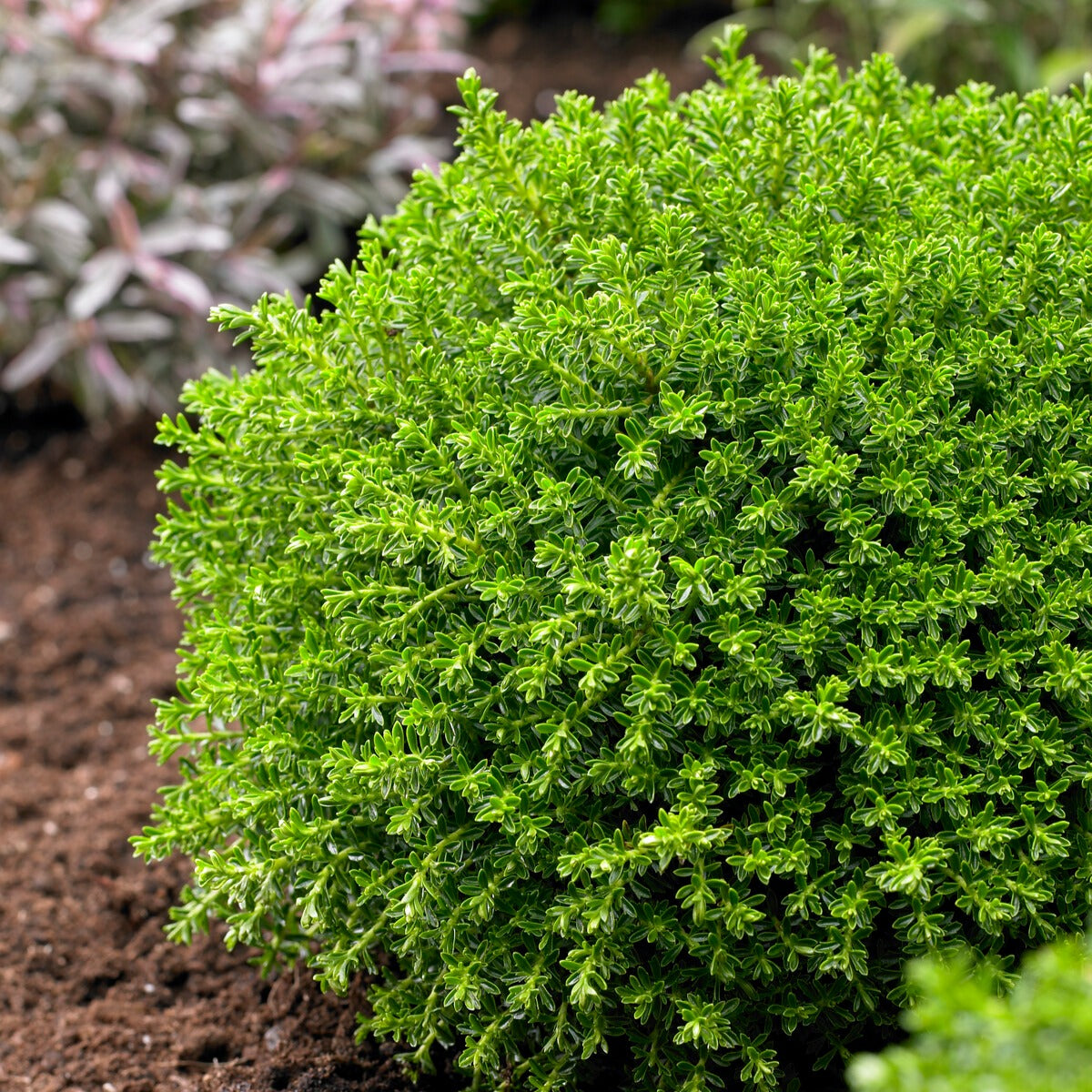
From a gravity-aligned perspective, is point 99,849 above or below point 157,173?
below

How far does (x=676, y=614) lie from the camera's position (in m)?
1.96

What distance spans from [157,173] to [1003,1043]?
443 cm

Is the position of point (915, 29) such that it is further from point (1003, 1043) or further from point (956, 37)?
point (1003, 1043)

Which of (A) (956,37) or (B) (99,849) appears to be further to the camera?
(A) (956,37)

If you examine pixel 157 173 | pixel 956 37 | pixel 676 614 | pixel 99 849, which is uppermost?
pixel 956 37

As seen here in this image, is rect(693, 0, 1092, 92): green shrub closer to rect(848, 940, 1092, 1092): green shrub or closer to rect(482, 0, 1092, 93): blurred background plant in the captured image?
rect(482, 0, 1092, 93): blurred background plant

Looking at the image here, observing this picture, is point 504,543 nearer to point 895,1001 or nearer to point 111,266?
point 895,1001

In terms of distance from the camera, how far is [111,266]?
185 inches

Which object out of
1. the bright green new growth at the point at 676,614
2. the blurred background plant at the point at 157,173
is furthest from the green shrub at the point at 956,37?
the bright green new growth at the point at 676,614

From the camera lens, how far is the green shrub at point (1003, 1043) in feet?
4.10

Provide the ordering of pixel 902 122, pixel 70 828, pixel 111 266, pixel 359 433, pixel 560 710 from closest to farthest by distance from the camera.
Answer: pixel 560 710 < pixel 359 433 < pixel 902 122 < pixel 70 828 < pixel 111 266

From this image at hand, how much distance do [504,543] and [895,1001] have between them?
0.95 meters

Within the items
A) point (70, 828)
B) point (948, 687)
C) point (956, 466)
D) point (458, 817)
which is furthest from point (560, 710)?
point (70, 828)

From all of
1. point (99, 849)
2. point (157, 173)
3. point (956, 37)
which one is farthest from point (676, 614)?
point (956, 37)
